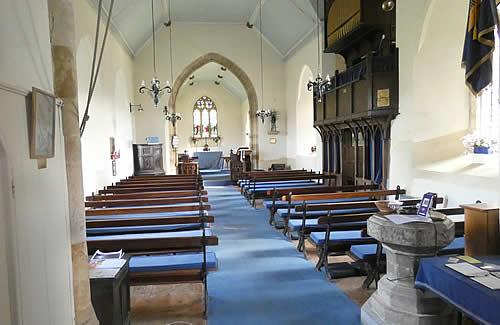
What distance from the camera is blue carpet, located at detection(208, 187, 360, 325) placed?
324 centimetres

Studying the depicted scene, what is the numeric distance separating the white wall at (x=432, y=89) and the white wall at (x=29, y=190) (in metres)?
4.85

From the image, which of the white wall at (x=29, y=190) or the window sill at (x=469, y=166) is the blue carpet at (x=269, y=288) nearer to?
the white wall at (x=29, y=190)

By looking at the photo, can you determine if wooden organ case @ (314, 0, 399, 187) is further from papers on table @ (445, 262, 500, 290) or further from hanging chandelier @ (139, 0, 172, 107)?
papers on table @ (445, 262, 500, 290)

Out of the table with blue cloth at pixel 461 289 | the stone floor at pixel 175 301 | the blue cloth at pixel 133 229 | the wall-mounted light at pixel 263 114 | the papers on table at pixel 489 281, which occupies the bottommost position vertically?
the stone floor at pixel 175 301

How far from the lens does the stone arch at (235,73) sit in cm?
1363

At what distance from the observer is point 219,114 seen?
838 inches

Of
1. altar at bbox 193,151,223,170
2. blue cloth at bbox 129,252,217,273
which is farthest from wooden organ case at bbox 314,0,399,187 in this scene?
altar at bbox 193,151,223,170

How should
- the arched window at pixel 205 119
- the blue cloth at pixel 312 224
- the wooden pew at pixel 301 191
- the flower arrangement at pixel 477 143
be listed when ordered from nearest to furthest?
the blue cloth at pixel 312 224 → the flower arrangement at pixel 477 143 → the wooden pew at pixel 301 191 → the arched window at pixel 205 119

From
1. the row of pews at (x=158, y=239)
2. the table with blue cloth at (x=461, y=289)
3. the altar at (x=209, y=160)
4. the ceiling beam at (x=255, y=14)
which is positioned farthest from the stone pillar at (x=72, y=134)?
A: the altar at (x=209, y=160)

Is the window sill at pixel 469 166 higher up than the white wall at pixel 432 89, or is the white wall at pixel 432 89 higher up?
the white wall at pixel 432 89

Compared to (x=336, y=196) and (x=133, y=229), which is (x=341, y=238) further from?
(x=133, y=229)

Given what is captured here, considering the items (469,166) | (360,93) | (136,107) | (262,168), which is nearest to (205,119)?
(262,168)

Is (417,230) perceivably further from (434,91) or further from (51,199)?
(434,91)

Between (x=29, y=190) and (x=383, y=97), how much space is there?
5986 mm
